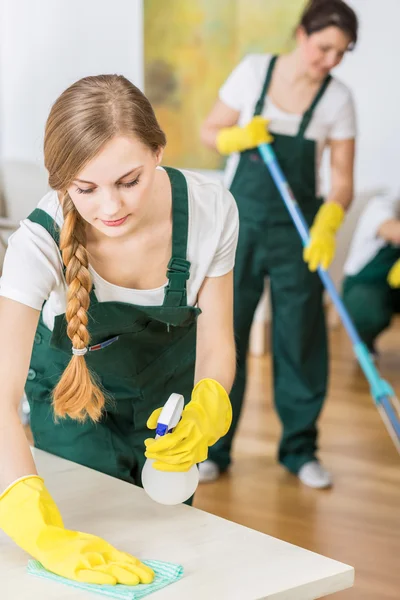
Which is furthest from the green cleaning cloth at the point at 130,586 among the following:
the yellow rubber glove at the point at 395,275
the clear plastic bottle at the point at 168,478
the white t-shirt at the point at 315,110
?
the yellow rubber glove at the point at 395,275

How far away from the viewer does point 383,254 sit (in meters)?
4.43

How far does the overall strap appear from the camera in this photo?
1.44m

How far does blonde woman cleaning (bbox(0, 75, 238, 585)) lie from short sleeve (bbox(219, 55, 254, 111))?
1369mm

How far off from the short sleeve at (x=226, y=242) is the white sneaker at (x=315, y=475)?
4.99 feet

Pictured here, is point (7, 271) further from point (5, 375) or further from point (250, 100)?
point (250, 100)

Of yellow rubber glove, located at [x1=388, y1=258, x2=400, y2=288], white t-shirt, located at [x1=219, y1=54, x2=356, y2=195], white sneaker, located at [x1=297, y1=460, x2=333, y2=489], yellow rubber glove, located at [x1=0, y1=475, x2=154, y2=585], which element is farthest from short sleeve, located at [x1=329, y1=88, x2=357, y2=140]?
yellow rubber glove, located at [x1=0, y1=475, x2=154, y2=585]

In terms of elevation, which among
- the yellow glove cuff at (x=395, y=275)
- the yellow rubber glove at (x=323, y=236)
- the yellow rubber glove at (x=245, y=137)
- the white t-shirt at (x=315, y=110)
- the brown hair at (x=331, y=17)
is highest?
the brown hair at (x=331, y=17)

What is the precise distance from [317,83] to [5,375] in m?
1.81

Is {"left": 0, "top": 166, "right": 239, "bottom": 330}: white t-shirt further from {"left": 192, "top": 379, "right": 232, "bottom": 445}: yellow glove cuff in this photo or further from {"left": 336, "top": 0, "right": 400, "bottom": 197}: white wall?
{"left": 336, "top": 0, "right": 400, "bottom": 197}: white wall

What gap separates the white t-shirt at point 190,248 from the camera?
1314mm

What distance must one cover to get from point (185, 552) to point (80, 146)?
1.79 ft

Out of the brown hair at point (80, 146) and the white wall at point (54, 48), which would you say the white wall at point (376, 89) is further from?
the brown hair at point (80, 146)

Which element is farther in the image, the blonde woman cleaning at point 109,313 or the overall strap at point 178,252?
the overall strap at point 178,252

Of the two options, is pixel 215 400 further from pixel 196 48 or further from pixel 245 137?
pixel 196 48
